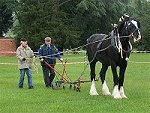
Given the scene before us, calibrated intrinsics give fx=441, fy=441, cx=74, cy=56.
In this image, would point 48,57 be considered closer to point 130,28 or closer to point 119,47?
point 119,47

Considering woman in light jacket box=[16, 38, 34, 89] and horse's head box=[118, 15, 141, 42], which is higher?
horse's head box=[118, 15, 141, 42]

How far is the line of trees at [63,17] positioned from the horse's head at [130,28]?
36.4 m

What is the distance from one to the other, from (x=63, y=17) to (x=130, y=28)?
4234 centimetres

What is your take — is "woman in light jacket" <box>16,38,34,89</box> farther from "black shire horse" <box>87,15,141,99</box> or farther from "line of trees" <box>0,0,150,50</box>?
"line of trees" <box>0,0,150,50</box>

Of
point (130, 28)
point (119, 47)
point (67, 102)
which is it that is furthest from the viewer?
point (119, 47)

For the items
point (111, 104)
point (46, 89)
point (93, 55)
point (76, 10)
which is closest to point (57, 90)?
point (46, 89)

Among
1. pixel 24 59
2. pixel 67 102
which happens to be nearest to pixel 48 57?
pixel 24 59

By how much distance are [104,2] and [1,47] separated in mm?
13503

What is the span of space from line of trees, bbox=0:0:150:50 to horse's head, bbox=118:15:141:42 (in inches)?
1433

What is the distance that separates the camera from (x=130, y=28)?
1214 cm

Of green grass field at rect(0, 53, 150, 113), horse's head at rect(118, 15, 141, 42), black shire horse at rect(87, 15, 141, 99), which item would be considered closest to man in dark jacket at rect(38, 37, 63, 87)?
green grass field at rect(0, 53, 150, 113)

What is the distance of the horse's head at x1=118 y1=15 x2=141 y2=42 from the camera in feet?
38.8

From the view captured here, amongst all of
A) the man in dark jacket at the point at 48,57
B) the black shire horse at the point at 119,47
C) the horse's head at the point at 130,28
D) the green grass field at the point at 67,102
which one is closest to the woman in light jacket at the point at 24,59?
the man in dark jacket at the point at 48,57

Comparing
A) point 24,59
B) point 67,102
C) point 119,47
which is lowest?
point 67,102
